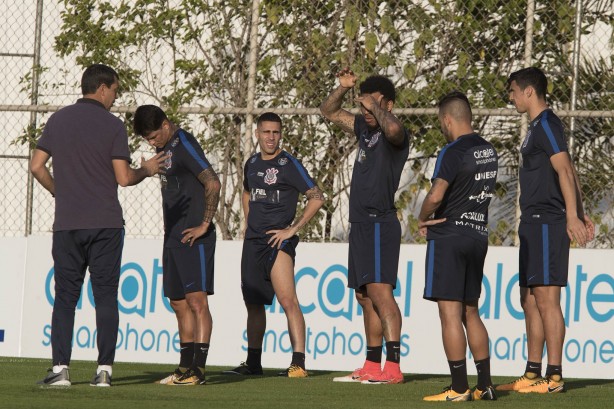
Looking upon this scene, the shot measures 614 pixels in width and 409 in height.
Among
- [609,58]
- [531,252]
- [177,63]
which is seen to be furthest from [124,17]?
[531,252]

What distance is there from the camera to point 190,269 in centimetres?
900

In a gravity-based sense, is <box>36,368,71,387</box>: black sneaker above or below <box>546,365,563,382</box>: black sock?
below

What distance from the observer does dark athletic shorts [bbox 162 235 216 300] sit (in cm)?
899

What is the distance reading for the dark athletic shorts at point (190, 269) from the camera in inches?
354

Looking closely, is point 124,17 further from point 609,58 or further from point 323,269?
point 609,58

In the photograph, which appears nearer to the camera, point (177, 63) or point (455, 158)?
point (455, 158)

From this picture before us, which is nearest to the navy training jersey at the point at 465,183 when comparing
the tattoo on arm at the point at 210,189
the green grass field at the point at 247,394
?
the green grass field at the point at 247,394

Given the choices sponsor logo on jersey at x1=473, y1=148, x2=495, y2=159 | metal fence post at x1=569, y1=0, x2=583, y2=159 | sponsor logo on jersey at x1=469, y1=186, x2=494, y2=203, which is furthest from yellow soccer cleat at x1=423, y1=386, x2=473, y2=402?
metal fence post at x1=569, y1=0, x2=583, y2=159

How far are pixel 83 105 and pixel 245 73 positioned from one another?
439cm

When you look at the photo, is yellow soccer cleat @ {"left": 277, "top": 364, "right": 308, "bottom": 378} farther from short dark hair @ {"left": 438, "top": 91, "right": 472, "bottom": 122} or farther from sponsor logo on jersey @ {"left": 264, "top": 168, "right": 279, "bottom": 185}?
short dark hair @ {"left": 438, "top": 91, "right": 472, "bottom": 122}

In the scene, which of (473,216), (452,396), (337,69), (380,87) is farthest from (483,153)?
(337,69)

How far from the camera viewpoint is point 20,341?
12.2 m

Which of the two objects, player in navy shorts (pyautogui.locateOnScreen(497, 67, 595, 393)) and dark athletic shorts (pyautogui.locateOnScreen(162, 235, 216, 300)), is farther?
dark athletic shorts (pyautogui.locateOnScreen(162, 235, 216, 300))

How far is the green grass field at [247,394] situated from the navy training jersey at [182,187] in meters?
1.13
